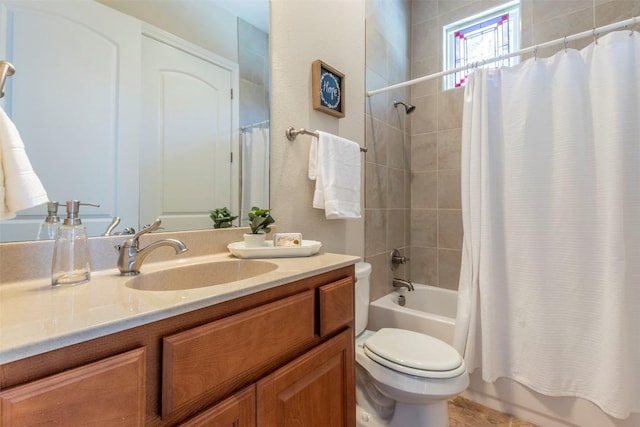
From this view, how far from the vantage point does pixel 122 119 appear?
3.07ft

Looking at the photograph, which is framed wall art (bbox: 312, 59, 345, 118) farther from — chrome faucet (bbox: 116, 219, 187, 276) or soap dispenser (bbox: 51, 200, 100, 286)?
soap dispenser (bbox: 51, 200, 100, 286)

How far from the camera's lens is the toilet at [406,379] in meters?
1.15

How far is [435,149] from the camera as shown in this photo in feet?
7.75

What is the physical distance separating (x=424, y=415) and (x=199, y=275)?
1.10 meters

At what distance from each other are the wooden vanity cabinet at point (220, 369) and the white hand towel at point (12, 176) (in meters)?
0.37

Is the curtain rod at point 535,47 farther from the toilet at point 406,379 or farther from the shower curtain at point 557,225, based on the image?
the toilet at point 406,379

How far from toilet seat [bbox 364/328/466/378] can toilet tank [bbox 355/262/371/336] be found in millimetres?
169

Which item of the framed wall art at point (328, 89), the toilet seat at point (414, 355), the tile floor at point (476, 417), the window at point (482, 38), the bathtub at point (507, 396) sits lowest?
the tile floor at point (476, 417)

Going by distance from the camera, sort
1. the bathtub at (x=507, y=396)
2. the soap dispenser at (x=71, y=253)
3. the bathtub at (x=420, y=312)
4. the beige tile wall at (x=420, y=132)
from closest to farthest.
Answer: the soap dispenser at (x=71, y=253), the bathtub at (x=507, y=396), the bathtub at (x=420, y=312), the beige tile wall at (x=420, y=132)

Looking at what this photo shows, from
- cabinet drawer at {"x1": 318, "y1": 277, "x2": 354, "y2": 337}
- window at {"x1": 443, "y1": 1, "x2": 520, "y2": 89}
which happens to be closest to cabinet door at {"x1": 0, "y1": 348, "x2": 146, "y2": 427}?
cabinet drawer at {"x1": 318, "y1": 277, "x2": 354, "y2": 337}

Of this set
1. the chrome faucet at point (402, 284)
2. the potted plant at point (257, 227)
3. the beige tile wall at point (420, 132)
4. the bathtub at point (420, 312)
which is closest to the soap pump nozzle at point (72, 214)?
the potted plant at point (257, 227)

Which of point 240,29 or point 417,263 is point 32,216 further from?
point 417,263

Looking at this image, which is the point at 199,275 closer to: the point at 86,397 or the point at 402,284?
the point at 86,397

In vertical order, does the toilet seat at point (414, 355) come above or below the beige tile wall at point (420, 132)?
below
